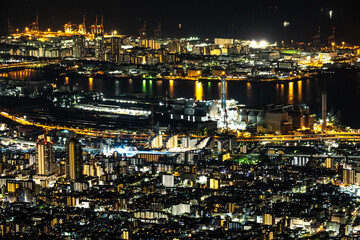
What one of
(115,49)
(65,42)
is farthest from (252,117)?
(65,42)

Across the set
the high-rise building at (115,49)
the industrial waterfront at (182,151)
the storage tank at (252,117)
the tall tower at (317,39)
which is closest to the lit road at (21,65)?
the industrial waterfront at (182,151)

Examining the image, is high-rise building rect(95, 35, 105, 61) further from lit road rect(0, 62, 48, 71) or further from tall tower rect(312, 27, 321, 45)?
tall tower rect(312, 27, 321, 45)

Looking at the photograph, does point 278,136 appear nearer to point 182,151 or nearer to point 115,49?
point 182,151

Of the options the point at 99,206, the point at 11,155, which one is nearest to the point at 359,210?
the point at 99,206

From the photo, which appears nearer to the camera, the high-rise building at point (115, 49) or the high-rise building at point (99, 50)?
the high-rise building at point (115, 49)

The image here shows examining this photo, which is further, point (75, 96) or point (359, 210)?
point (75, 96)

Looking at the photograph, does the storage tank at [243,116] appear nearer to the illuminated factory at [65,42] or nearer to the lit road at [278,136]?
the lit road at [278,136]

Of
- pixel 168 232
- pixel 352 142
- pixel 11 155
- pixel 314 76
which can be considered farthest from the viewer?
pixel 314 76

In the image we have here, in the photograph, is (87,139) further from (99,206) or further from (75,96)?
(75,96)
